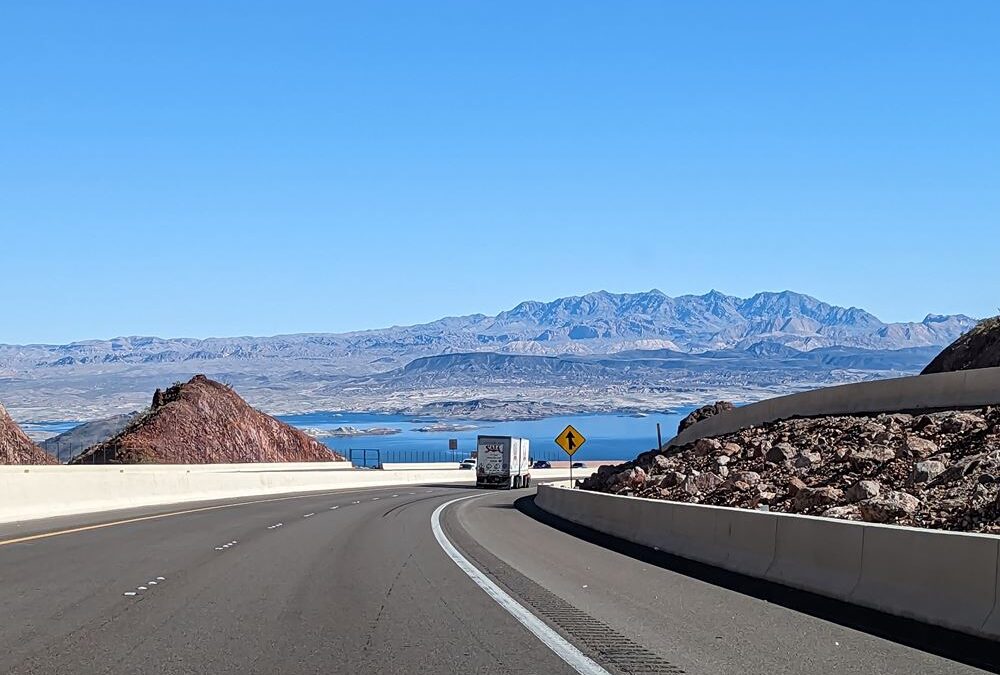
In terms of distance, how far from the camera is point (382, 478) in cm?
7975

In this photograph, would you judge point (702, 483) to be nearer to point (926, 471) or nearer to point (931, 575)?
point (926, 471)

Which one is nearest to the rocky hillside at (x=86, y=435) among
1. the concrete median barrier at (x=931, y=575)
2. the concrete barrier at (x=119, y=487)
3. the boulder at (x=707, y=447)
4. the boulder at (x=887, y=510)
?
the concrete barrier at (x=119, y=487)

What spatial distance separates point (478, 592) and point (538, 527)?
15671mm

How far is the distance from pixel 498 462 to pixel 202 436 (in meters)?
27.0

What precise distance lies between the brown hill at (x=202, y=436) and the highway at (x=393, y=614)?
2501 inches

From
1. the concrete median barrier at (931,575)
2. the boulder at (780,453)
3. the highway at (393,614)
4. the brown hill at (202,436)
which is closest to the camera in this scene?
the highway at (393,614)

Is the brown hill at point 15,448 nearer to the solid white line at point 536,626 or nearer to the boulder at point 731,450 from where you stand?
the boulder at point 731,450

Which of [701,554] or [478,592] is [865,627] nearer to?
[478,592]

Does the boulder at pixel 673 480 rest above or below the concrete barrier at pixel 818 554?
below

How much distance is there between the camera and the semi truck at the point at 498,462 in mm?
74375

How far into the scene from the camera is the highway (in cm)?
1066

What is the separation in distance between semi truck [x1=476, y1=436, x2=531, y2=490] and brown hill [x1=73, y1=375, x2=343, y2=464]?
2224 cm

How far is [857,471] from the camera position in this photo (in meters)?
25.6

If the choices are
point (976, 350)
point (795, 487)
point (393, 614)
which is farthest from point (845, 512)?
point (976, 350)
